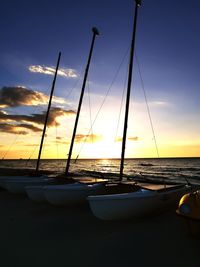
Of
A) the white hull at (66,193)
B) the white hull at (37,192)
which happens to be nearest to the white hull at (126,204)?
the white hull at (66,193)

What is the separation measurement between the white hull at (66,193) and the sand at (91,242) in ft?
1.94

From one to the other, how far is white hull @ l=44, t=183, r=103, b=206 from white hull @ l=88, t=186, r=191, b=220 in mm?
2938

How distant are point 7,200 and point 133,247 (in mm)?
10289

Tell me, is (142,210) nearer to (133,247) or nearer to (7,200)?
(133,247)

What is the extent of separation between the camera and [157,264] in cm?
634

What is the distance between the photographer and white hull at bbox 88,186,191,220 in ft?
28.9

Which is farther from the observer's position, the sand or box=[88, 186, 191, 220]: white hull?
box=[88, 186, 191, 220]: white hull

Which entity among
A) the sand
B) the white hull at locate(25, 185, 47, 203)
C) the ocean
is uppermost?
the ocean

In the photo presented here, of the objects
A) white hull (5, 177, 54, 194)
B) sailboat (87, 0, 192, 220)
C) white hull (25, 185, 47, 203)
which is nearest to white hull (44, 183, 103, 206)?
white hull (25, 185, 47, 203)

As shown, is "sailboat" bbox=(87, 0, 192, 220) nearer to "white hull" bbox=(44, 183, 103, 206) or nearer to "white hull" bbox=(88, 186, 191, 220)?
"white hull" bbox=(88, 186, 191, 220)

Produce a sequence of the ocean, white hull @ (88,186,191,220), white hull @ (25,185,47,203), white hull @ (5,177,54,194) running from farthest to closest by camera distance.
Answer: the ocean, white hull @ (5,177,54,194), white hull @ (25,185,47,203), white hull @ (88,186,191,220)

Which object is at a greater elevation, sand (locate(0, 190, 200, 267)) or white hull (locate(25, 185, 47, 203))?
white hull (locate(25, 185, 47, 203))

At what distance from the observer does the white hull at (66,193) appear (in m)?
11.5

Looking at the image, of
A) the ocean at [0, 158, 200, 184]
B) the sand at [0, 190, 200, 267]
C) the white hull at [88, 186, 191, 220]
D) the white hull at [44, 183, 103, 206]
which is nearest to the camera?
the sand at [0, 190, 200, 267]
